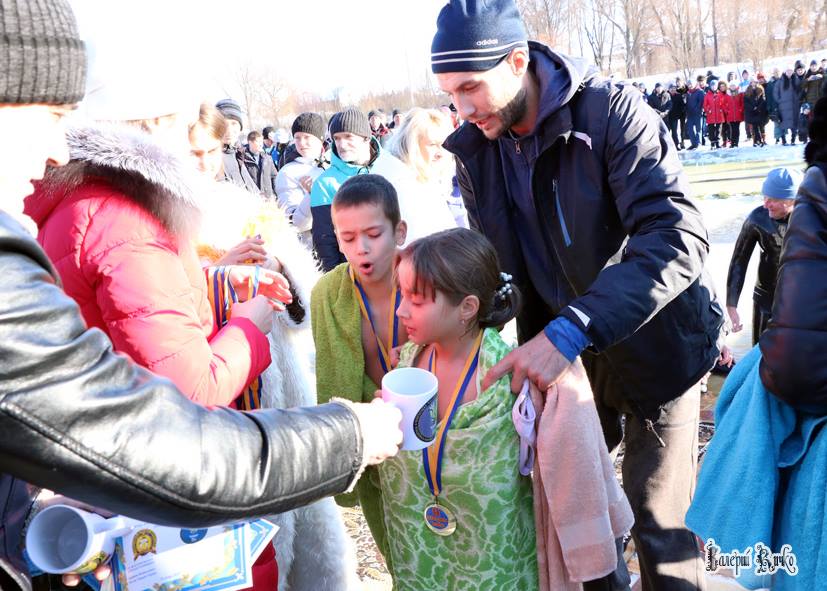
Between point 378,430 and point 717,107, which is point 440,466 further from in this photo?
point 717,107

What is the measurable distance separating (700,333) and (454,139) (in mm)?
1158

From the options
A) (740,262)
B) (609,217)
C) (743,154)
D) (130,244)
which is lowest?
(743,154)

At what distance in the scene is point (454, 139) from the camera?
270 centimetres

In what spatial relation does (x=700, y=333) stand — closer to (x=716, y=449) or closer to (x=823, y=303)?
(x=716, y=449)

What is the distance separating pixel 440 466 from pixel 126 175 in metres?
1.19

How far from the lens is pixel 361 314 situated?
97.3 inches

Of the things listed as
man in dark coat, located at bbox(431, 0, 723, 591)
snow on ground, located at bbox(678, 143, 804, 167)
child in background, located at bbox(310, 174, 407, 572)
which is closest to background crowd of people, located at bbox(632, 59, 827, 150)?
snow on ground, located at bbox(678, 143, 804, 167)

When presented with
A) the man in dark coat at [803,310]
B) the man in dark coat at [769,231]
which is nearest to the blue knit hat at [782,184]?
the man in dark coat at [769,231]

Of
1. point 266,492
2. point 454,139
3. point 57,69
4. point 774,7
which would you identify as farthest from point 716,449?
point 774,7

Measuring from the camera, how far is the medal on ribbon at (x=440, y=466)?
6.76 feet

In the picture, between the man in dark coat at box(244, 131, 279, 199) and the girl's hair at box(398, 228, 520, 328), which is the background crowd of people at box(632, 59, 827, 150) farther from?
the girl's hair at box(398, 228, 520, 328)

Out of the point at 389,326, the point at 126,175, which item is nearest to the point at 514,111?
the point at 389,326

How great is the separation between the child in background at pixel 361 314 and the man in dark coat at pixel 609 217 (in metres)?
0.43

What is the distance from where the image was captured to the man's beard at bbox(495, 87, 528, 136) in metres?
2.43
